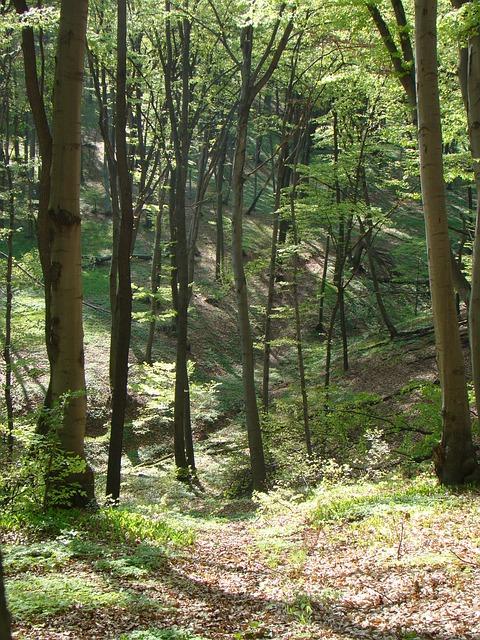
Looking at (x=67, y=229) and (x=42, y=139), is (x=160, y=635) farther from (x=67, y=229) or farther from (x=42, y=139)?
(x=42, y=139)

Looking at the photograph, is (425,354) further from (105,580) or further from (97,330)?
(105,580)

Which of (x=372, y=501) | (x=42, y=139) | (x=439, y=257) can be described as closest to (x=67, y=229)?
(x=42, y=139)

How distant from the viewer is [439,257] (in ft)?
25.8

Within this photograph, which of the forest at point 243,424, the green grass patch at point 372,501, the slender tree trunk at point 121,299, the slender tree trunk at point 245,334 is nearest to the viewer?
the forest at point 243,424

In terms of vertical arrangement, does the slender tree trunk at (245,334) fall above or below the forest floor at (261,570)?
above

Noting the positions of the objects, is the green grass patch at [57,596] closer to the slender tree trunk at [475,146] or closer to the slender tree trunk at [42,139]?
the slender tree trunk at [42,139]

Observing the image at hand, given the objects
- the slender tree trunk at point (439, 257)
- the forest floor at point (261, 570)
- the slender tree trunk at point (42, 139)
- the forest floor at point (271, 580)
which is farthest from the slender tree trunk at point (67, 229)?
the slender tree trunk at point (439, 257)

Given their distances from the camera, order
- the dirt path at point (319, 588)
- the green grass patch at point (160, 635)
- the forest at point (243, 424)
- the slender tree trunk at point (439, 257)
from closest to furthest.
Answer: the green grass patch at point (160, 635)
the dirt path at point (319, 588)
the forest at point (243, 424)
the slender tree trunk at point (439, 257)

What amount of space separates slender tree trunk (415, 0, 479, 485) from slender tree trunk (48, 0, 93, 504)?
162 inches

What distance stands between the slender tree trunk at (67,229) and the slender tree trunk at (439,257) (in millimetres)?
4126

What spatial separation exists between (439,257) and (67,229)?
4588mm

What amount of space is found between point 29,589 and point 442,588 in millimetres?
3081

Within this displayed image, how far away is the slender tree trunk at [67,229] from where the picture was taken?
6992mm

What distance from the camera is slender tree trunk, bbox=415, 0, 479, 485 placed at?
767 centimetres
